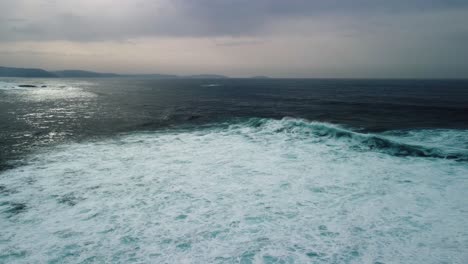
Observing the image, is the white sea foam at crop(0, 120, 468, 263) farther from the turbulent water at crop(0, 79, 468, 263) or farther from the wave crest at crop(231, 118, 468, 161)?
the wave crest at crop(231, 118, 468, 161)

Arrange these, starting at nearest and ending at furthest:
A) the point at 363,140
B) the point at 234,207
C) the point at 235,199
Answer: the point at 234,207
the point at 235,199
the point at 363,140

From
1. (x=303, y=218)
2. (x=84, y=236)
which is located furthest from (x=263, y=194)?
(x=84, y=236)

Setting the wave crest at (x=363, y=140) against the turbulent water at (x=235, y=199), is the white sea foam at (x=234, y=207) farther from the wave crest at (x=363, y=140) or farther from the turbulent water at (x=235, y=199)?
the wave crest at (x=363, y=140)

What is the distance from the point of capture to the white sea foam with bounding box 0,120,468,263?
7.99 meters

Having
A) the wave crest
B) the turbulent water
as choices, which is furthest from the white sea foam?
the wave crest

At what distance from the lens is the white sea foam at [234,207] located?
799 centimetres

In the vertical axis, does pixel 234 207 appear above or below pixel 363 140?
below

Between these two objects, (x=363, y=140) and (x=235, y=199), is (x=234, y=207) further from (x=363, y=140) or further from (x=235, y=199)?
(x=363, y=140)

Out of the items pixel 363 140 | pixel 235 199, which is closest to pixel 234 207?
pixel 235 199

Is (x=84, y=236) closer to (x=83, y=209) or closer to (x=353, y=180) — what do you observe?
(x=83, y=209)

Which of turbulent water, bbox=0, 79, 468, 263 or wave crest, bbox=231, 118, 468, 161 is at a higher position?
wave crest, bbox=231, 118, 468, 161

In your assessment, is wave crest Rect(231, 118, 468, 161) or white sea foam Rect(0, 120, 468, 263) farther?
wave crest Rect(231, 118, 468, 161)

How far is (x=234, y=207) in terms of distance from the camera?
1077 centimetres

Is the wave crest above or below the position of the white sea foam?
above
